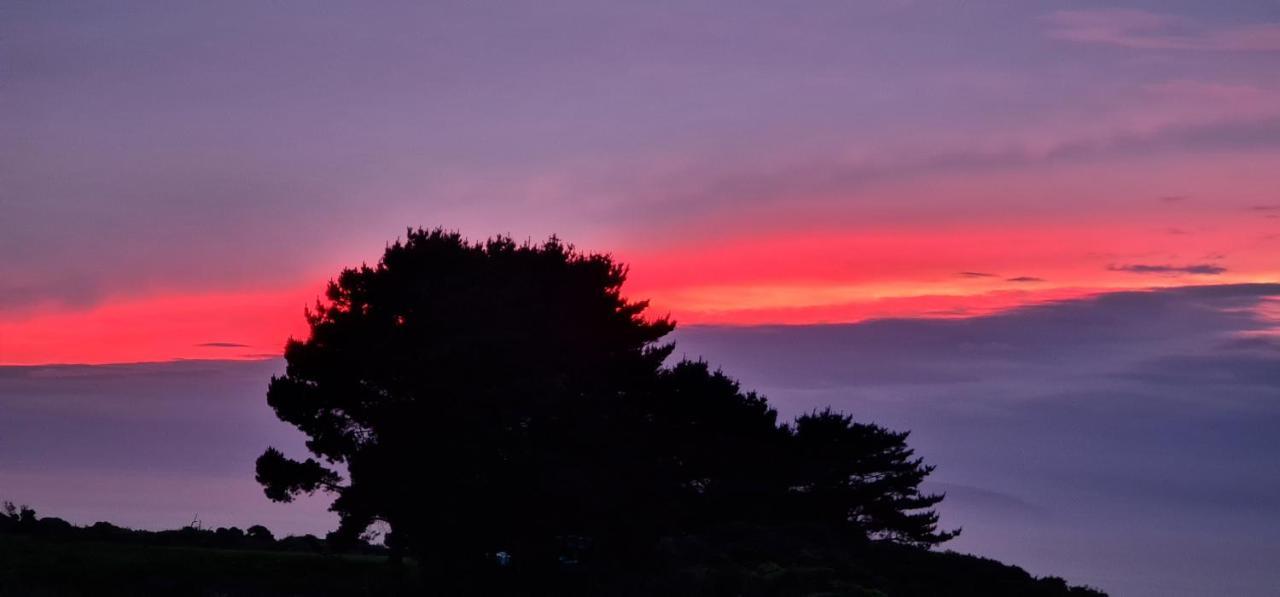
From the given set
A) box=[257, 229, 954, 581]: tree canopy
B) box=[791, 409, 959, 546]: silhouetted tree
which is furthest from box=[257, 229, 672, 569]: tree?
box=[791, 409, 959, 546]: silhouetted tree

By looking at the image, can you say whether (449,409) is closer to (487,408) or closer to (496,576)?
(487,408)

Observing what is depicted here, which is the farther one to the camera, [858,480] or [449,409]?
[858,480]

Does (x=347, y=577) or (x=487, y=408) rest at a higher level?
(x=487, y=408)

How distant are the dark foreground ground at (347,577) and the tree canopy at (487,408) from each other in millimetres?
1412

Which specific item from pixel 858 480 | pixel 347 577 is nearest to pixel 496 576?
pixel 347 577

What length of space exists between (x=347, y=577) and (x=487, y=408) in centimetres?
637

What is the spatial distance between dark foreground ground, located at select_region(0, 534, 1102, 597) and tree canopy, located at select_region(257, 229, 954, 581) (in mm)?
Answer: 1412

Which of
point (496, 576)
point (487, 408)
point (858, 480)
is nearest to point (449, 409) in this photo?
point (487, 408)

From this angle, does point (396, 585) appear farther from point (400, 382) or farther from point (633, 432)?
point (633, 432)

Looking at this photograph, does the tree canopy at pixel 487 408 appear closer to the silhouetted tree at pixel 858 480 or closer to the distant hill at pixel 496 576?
the distant hill at pixel 496 576

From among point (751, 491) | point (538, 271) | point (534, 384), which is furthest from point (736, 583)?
point (751, 491)

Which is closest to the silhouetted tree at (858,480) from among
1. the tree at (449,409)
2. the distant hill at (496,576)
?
the distant hill at (496,576)

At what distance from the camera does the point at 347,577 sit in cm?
3831

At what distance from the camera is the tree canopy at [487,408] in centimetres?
3784
